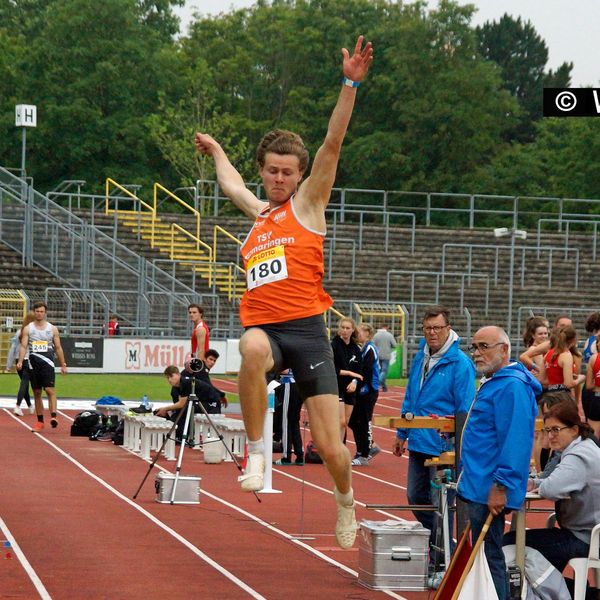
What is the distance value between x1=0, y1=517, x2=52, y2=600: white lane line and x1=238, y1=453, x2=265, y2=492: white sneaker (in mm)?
2320

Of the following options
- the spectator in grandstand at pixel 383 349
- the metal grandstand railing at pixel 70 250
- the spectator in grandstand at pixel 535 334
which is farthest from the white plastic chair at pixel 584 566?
the metal grandstand railing at pixel 70 250

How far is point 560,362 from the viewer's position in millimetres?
15031

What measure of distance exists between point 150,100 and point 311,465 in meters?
48.9

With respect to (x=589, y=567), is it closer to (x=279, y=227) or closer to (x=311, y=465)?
(x=279, y=227)

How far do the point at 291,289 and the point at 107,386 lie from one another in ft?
78.8

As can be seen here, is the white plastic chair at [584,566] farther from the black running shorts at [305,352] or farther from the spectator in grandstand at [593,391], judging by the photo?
the spectator in grandstand at [593,391]

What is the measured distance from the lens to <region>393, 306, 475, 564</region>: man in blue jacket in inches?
398

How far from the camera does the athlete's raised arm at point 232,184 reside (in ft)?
25.3

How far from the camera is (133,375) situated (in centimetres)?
3484

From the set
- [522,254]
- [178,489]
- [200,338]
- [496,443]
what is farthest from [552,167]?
[496,443]

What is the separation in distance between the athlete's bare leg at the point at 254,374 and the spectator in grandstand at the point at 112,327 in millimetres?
28048

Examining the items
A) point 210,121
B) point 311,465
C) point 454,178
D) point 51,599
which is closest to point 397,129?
point 454,178

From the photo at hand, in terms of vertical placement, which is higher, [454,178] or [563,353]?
[454,178]

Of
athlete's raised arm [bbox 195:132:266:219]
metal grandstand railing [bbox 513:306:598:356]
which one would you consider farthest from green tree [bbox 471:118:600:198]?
athlete's raised arm [bbox 195:132:266:219]
